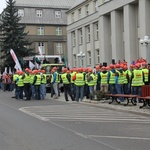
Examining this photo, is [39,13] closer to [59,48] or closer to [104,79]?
[59,48]

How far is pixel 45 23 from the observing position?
74.4m

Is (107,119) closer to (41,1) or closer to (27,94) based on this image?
(27,94)

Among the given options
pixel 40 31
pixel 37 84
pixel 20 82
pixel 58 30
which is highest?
pixel 58 30

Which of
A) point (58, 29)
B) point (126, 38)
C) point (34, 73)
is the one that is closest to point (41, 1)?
point (58, 29)

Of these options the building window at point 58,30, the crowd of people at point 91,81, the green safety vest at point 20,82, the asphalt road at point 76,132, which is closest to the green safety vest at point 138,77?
the crowd of people at point 91,81

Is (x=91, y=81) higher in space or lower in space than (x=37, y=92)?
higher

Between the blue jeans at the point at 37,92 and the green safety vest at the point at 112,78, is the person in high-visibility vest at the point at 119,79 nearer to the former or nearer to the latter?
the green safety vest at the point at 112,78

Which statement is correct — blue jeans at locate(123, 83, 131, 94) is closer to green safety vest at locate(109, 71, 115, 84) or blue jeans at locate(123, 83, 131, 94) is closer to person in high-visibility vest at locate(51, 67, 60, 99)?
green safety vest at locate(109, 71, 115, 84)

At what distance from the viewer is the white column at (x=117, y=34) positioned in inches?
1442

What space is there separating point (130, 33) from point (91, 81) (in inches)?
580

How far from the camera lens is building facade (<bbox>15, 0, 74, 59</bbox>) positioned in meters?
72.8

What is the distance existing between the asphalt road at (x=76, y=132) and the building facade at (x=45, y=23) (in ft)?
196

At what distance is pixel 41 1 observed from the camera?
2958 inches

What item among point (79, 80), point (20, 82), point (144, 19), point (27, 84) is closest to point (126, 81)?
point (79, 80)
